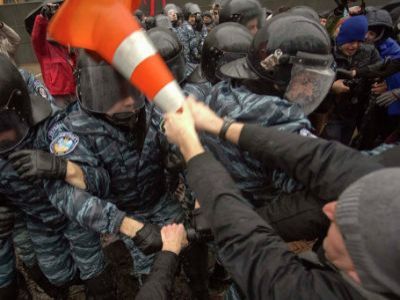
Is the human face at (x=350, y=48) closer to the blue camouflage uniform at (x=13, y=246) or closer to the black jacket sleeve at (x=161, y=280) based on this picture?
the black jacket sleeve at (x=161, y=280)

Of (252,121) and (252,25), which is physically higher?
(252,121)

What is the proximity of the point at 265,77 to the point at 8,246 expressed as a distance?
2340mm

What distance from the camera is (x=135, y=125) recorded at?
2.45 meters

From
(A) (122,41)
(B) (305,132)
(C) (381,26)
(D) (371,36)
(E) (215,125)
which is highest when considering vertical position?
(A) (122,41)

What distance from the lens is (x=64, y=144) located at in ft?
7.29

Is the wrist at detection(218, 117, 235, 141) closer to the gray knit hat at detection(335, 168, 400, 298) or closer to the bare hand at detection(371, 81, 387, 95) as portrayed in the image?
the gray knit hat at detection(335, 168, 400, 298)

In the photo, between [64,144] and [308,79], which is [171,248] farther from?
[308,79]

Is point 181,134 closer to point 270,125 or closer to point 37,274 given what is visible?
point 270,125

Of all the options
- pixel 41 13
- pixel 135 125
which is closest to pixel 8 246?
pixel 135 125

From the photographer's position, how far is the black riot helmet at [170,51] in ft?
12.1

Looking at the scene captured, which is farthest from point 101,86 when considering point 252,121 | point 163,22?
point 163,22

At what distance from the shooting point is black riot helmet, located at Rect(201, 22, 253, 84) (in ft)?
11.4

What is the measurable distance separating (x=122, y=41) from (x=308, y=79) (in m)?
1.19

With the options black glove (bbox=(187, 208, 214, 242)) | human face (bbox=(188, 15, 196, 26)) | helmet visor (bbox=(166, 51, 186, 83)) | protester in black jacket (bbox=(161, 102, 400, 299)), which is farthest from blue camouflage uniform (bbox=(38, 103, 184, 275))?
human face (bbox=(188, 15, 196, 26))
